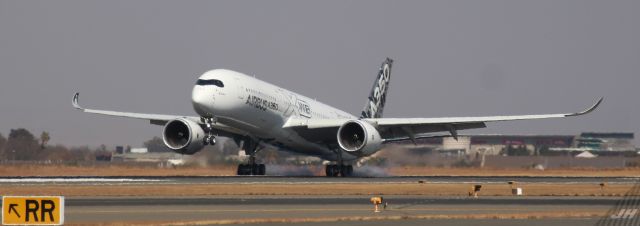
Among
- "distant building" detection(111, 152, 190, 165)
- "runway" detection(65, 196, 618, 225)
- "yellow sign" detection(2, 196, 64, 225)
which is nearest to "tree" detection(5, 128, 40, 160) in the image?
"distant building" detection(111, 152, 190, 165)

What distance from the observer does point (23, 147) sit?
79688 mm

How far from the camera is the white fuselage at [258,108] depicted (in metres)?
53.9

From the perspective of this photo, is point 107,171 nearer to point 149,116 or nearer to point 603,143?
point 149,116

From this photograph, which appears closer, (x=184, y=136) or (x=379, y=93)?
(x=184, y=136)

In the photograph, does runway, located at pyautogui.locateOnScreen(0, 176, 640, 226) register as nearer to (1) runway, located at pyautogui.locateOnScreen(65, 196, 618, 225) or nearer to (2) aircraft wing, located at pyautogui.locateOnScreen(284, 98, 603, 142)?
(1) runway, located at pyautogui.locateOnScreen(65, 196, 618, 225)

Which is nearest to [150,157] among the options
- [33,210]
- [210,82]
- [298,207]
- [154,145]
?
[154,145]

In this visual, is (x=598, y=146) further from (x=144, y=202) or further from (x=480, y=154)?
(x=144, y=202)

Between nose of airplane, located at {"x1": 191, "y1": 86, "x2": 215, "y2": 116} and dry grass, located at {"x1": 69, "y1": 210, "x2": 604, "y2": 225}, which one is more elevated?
nose of airplane, located at {"x1": 191, "y1": 86, "x2": 215, "y2": 116}

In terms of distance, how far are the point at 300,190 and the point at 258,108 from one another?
13.9m

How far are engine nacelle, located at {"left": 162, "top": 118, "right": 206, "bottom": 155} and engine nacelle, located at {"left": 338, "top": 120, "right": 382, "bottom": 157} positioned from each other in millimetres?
7075

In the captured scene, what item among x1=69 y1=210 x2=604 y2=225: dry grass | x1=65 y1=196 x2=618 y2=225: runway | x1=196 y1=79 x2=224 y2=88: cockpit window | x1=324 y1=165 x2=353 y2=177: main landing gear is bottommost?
x1=69 y1=210 x2=604 y2=225: dry grass

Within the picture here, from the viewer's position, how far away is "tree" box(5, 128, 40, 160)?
77.5m

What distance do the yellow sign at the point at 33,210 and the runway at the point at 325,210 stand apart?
15.8 ft

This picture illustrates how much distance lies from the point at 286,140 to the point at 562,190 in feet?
62.3
